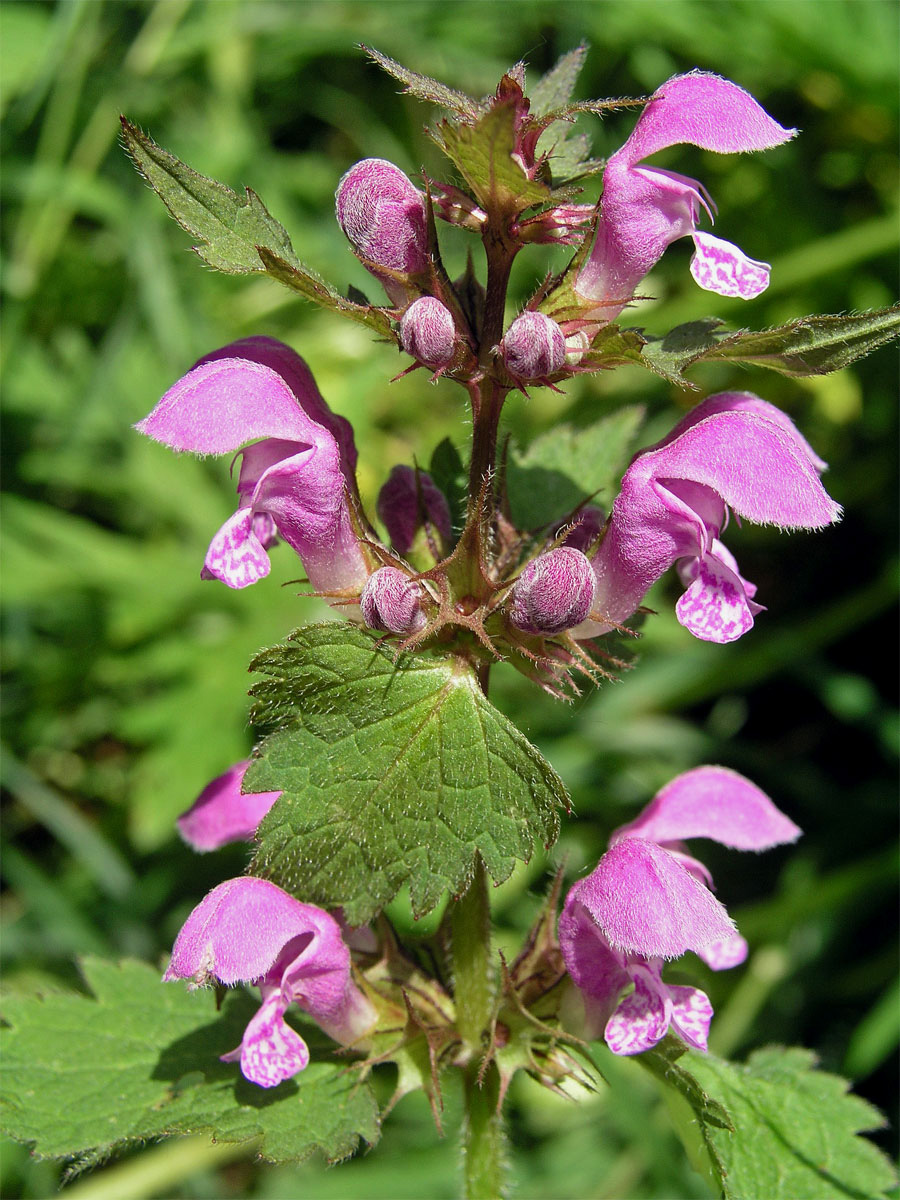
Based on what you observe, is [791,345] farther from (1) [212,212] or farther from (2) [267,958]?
(2) [267,958]

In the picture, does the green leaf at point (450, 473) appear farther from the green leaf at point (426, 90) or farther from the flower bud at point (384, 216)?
the green leaf at point (426, 90)

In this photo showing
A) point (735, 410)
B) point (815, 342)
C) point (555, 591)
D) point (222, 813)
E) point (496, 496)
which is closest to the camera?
point (815, 342)

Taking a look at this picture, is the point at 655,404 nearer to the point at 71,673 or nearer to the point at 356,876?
the point at 71,673

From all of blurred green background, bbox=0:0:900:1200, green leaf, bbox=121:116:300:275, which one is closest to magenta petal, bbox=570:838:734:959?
green leaf, bbox=121:116:300:275

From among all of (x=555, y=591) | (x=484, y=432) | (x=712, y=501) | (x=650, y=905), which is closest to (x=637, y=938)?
(x=650, y=905)

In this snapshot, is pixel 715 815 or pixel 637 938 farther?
pixel 715 815

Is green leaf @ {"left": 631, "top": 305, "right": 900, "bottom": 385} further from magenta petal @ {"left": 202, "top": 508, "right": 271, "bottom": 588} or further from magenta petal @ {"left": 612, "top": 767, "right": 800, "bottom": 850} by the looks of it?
magenta petal @ {"left": 612, "top": 767, "right": 800, "bottom": 850}
